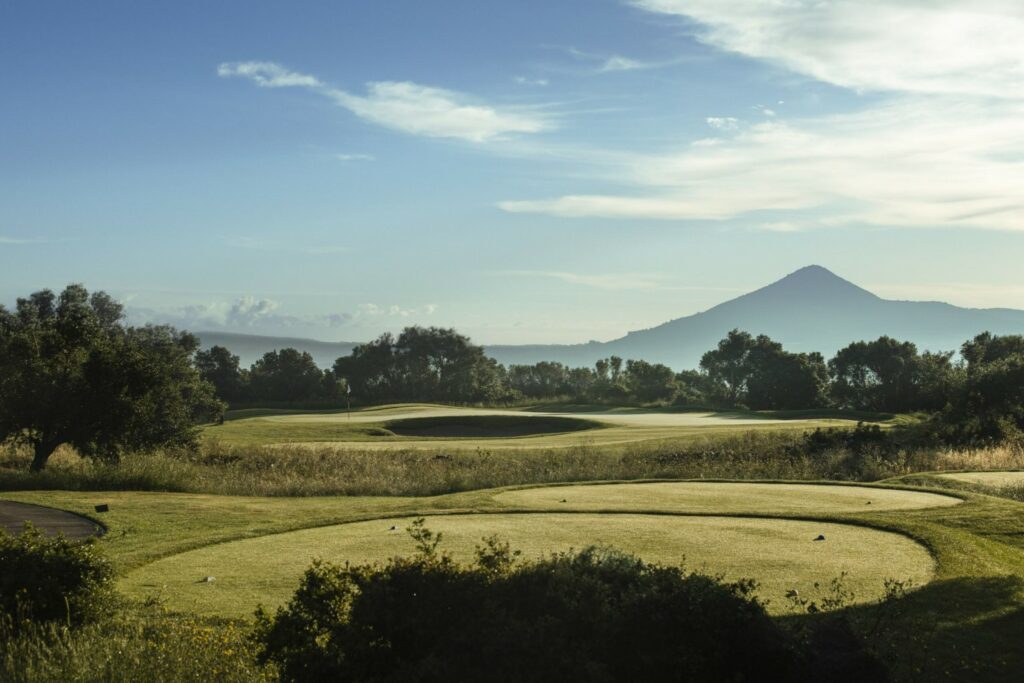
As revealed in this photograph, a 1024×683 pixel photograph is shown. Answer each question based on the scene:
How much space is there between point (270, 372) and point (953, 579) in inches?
2872

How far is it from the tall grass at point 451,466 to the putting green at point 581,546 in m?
8.47

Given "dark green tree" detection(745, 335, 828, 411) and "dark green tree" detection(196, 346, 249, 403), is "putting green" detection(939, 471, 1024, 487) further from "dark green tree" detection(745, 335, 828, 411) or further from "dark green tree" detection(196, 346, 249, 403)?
"dark green tree" detection(196, 346, 249, 403)

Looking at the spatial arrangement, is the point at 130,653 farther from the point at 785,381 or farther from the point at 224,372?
the point at 224,372

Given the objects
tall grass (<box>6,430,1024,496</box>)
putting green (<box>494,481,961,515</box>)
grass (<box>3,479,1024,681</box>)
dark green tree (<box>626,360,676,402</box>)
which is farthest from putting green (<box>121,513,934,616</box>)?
dark green tree (<box>626,360,676,402</box>)

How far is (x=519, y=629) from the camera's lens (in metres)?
5.98

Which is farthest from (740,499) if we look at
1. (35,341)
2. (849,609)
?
(35,341)

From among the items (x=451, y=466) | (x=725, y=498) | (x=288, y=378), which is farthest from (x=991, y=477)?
(x=288, y=378)

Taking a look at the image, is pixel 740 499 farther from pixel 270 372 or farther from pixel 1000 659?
pixel 270 372

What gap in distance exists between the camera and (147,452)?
26.9 m

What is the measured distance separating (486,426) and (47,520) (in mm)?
35113

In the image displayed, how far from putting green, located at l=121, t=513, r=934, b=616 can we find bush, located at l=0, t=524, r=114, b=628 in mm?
896

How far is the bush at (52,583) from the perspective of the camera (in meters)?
8.59

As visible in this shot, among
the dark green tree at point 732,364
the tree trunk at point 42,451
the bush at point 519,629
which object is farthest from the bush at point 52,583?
the dark green tree at point 732,364

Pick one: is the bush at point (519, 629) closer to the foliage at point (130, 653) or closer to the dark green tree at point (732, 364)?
the foliage at point (130, 653)
